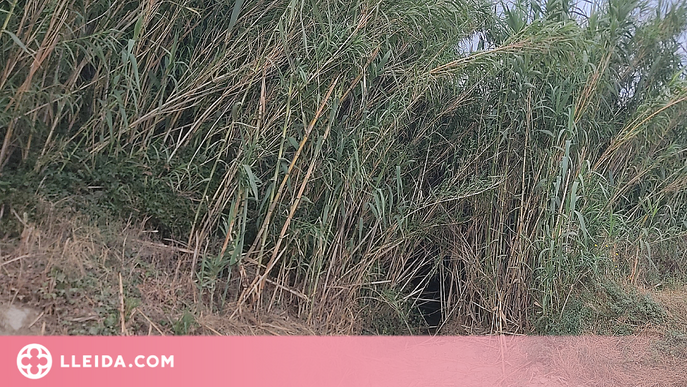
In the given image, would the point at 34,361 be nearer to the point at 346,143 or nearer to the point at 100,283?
the point at 100,283

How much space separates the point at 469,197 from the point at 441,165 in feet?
1.00

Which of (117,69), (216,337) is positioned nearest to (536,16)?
(117,69)

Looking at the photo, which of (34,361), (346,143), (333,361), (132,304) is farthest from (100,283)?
(346,143)

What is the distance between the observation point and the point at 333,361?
2.69 meters

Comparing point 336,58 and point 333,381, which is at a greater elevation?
point 336,58

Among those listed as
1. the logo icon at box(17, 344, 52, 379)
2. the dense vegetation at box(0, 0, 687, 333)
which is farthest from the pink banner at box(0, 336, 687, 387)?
the dense vegetation at box(0, 0, 687, 333)

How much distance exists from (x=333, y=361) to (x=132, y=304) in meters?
1.06

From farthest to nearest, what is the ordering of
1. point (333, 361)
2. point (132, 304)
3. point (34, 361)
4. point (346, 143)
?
point (346, 143), point (333, 361), point (132, 304), point (34, 361)

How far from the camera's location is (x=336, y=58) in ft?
9.05

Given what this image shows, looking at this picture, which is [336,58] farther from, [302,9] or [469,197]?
[469,197]

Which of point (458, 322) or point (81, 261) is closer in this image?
point (81, 261)

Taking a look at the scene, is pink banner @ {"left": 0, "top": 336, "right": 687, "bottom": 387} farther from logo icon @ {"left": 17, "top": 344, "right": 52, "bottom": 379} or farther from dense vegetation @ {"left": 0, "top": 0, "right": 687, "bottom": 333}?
dense vegetation @ {"left": 0, "top": 0, "right": 687, "bottom": 333}

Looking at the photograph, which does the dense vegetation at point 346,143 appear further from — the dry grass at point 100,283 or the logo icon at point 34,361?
the logo icon at point 34,361

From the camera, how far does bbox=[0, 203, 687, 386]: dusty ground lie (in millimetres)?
2213
